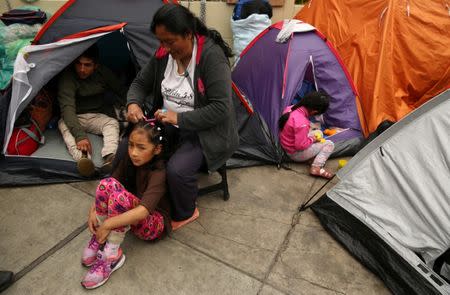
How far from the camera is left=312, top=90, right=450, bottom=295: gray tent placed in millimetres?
1785

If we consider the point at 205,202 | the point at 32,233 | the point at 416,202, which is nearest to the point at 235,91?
the point at 205,202

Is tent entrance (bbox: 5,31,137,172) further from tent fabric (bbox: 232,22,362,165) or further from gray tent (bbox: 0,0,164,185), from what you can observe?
tent fabric (bbox: 232,22,362,165)

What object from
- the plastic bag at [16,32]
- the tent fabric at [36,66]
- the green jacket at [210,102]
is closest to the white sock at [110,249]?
the green jacket at [210,102]

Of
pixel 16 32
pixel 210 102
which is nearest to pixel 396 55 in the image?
pixel 210 102

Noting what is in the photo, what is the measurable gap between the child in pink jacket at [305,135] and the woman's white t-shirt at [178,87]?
115cm

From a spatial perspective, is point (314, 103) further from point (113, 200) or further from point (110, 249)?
point (110, 249)

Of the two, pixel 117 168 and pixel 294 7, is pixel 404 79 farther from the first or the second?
pixel 117 168

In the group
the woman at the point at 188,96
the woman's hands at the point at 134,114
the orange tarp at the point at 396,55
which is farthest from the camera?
the orange tarp at the point at 396,55

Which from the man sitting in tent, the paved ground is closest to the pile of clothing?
the man sitting in tent

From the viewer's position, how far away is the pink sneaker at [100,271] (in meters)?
1.78

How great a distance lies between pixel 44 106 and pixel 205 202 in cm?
171

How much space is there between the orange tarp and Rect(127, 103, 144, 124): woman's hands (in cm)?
231

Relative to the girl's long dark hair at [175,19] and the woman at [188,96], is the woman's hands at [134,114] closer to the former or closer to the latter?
the woman at [188,96]

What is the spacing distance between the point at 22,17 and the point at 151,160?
2.76 meters
